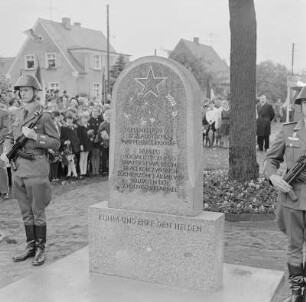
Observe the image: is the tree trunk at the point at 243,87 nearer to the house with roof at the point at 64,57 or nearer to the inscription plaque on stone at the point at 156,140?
the inscription plaque on stone at the point at 156,140

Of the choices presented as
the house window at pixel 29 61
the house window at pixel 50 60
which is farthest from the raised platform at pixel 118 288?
the house window at pixel 29 61

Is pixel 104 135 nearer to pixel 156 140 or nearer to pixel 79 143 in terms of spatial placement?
pixel 79 143

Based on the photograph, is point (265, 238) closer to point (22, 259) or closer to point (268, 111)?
point (22, 259)

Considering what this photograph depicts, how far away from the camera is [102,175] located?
44.1 feet

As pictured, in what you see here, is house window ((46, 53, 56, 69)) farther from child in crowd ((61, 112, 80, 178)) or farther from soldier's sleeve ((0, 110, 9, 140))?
soldier's sleeve ((0, 110, 9, 140))

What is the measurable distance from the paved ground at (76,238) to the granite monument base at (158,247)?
0.85 m

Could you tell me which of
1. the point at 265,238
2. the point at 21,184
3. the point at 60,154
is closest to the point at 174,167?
the point at 21,184

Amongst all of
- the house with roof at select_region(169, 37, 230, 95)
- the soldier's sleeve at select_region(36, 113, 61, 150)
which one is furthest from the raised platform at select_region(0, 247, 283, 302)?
the house with roof at select_region(169, 37, 230, 95)

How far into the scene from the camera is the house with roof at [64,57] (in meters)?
49.0

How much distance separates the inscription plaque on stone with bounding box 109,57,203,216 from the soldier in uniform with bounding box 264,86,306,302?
0.77 meters

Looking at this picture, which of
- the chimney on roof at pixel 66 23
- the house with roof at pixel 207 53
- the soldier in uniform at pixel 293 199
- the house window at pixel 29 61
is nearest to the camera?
the soldier in uniform at pixel 293 199

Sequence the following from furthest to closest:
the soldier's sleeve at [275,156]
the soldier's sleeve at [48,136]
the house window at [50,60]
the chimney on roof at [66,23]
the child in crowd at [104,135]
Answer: the chimney on roof at [66,23] < the house window at [50,60] < the child in crowd at [104,135] < the soldier's sleeve at [48,136] < the soldier's sleeve at [275,156]

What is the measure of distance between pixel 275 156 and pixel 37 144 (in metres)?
2.62

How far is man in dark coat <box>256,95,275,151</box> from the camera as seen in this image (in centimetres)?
1825
